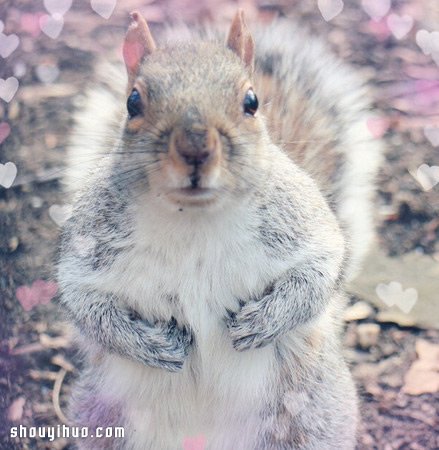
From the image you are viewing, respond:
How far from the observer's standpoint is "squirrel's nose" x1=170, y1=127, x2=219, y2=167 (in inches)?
39.0

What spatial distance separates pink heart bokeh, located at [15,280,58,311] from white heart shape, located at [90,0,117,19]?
0.50m

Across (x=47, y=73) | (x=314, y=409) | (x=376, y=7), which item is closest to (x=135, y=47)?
(x=47, y=73)

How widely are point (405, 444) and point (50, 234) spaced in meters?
0.77

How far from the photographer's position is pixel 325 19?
1.37 metres

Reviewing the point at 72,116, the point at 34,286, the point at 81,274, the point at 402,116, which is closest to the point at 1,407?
the point at 34,286

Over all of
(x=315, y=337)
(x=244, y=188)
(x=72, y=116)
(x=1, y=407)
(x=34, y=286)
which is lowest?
(x=1, y=407)

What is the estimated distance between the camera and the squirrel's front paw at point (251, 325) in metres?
1.28

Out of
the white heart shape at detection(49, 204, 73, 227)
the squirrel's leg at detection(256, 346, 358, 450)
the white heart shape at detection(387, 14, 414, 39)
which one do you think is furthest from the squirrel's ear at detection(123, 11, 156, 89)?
the squirrel's leg at detection(256, 346, 358, 450)

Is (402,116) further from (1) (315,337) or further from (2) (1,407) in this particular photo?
(2) (1,407)

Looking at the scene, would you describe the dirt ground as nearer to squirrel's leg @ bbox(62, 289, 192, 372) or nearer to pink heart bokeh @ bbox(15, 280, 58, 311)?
pink heart bokeh @ bbox(15, 280, 58, 311)

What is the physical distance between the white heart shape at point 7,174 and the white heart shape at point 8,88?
0.39ft

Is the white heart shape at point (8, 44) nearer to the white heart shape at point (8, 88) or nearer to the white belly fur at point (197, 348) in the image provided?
the white heart shape at point (8, 88)

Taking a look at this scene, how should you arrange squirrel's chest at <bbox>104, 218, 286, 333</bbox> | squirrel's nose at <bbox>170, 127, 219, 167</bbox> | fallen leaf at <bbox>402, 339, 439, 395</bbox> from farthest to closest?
fallen leaf at <bbox>402, 339, 439, 395</bbox>
squirrel's chest at <bbox>104, 218, 286, 333</bbox>
squirrel's nose at <bbox>170, 127, 219, 167</bbox>

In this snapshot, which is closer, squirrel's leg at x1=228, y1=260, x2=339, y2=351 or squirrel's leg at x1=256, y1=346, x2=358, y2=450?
squirrel's leg at x1=228, y1=260, x2=339, y2=351
